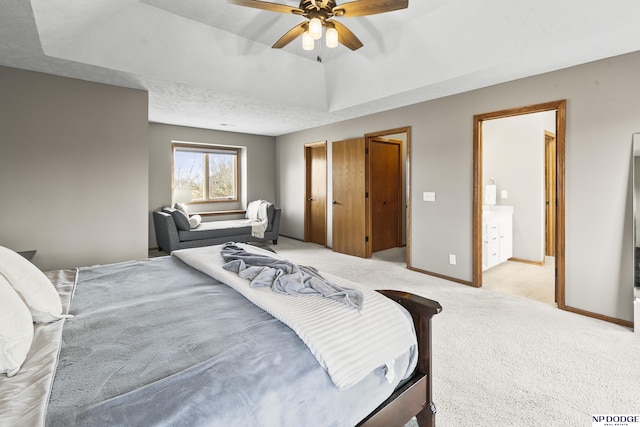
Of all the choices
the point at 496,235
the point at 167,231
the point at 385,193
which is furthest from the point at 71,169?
the point at 496,235

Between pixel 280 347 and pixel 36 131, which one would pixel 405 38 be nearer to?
pixel 280 347

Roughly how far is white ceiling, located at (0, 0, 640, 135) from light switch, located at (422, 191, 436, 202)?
1.24m

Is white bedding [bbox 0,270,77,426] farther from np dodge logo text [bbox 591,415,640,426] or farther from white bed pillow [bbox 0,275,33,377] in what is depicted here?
np dodge logo text [bbox 591,415,640,426]

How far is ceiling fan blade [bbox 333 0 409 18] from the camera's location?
2.17 metres

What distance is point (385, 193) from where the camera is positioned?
597cm

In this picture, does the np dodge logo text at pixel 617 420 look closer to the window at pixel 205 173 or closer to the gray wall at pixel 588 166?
the gray wall at pixel 588 166

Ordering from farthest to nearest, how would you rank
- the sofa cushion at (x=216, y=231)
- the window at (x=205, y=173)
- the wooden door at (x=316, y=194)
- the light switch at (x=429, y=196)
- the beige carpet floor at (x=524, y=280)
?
the window at (x=205, y=173)
the wooden door at (x=316, y=194)
the sofa cushion at (x=216, y=231)
the light switch at (x=429, y=196)
the beige carpet floor at (x=524, y=280)

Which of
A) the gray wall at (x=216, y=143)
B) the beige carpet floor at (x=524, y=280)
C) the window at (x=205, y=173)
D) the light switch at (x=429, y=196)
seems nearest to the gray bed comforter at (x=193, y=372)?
the beige carpet floor at (x=524, y=280)

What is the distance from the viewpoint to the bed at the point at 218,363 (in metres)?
0.91

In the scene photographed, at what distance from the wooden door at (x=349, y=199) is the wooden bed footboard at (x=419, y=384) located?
3706 mm

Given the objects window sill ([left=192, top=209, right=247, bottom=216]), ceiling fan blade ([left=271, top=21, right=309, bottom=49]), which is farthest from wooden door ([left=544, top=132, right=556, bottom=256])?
window sill ([left=192, top=209, right=247, bottom=216])

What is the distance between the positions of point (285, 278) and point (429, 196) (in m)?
3.21

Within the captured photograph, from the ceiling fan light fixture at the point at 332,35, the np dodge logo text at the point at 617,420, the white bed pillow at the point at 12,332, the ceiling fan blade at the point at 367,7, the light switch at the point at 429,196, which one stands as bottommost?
the np dodge logo text at the point at 617,420

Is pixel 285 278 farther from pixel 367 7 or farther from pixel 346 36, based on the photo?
pixel 346 36
